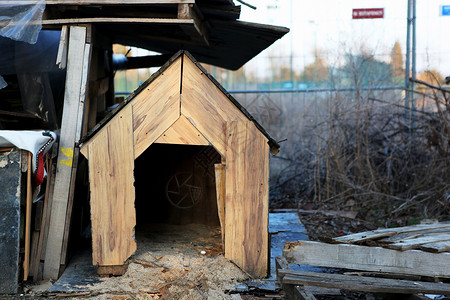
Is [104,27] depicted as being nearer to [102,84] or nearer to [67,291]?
[102,84]

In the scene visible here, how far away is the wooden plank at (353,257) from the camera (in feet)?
16.4

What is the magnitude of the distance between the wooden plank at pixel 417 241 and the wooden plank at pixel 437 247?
0.26ft

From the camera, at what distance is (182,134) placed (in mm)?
5238

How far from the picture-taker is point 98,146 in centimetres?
514

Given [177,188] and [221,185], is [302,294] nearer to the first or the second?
[221,185]

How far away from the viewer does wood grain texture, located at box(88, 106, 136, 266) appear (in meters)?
5.14

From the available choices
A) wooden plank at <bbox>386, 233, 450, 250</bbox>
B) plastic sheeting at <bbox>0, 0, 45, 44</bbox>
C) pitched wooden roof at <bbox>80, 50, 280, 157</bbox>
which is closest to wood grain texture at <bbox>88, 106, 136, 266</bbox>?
pitched wooden roof at <bbox>80, 50, 280, 157</bbox>

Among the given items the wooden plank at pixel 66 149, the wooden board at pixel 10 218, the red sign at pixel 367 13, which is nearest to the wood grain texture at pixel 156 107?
the wooden plank at pixel 66 149

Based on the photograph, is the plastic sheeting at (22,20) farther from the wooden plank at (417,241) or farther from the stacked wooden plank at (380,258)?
the wooden plank at (417,241)

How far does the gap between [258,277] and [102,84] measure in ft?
→ 11.8

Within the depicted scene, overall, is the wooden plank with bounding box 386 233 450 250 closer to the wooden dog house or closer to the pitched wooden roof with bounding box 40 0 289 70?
the wooden dog house

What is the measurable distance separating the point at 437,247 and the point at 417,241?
0.88 feet

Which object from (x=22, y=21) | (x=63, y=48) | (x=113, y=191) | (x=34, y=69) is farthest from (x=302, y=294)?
(x=34, y=69)

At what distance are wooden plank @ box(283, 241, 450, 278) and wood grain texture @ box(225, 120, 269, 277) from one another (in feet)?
1.39
